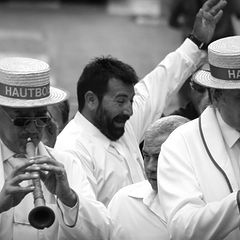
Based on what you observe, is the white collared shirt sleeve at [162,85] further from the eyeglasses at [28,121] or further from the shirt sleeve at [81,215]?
the eyeglasses at [28,121]

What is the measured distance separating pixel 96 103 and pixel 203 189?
112 inches

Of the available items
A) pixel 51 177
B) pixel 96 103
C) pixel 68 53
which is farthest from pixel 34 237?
pixel 68 53

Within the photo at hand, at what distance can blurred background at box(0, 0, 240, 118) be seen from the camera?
25516mm

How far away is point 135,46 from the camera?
28234 millimetres

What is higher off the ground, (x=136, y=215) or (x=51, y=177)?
(x=51, y=177)

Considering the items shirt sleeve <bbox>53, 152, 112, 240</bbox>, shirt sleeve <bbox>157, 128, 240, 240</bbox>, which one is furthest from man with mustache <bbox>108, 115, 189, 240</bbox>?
shirt sleeve <bbox>157, 128, 240, 240</bbox>

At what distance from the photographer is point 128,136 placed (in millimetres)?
10062

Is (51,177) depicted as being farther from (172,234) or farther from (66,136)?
(66,136)

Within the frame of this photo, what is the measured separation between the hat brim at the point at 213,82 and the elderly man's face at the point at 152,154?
58 cm

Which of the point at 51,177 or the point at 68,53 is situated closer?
the point at 51,177

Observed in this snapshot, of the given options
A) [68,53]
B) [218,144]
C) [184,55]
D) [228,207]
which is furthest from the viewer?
[68,53]

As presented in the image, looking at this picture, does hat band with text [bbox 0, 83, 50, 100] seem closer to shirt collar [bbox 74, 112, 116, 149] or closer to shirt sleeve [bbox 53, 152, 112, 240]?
shirt sleeve [bbox 53, 152, 112, 240]

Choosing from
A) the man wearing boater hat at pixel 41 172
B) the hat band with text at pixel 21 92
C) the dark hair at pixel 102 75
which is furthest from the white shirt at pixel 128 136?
the hat band with text at pixel 21 92

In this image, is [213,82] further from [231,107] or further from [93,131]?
[93,131]
